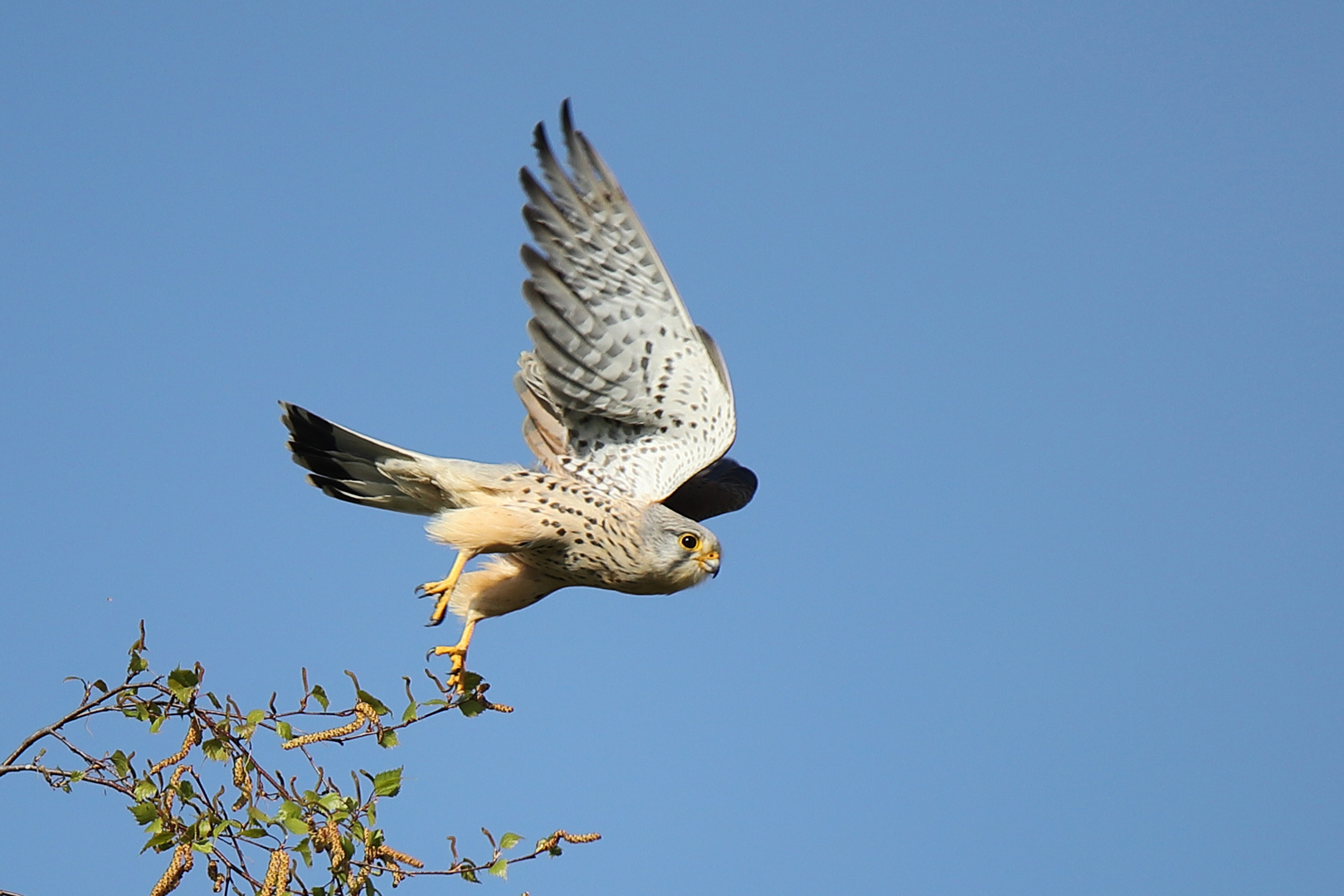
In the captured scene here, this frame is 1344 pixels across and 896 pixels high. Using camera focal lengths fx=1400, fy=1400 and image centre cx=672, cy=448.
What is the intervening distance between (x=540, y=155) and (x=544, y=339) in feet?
2.10

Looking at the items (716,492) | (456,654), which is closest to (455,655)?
(456,654)

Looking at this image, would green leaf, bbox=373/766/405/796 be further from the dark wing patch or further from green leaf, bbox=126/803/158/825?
the dark wing patch

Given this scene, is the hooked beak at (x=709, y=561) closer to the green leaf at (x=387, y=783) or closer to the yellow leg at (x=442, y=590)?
the yellow leg at (x=442, y=590)

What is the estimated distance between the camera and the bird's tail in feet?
16.6

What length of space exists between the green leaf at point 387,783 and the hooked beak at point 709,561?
2.31 meters

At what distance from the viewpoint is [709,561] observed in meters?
5.15

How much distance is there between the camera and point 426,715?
332 cm

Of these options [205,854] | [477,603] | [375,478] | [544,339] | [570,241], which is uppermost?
[570,241]

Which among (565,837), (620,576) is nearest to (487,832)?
(565,837)

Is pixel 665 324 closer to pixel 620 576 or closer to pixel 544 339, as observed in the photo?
pixel 544 339

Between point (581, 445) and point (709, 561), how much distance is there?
66 cm

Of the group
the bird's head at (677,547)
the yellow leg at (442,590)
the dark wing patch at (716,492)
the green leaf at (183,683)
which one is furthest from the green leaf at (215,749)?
the dark wing patch at (716,492)

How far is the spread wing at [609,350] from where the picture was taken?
4.92 meters

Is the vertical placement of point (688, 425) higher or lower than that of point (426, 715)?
higher
